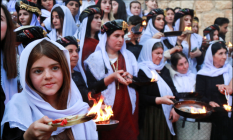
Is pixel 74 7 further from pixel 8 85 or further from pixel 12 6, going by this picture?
pixel 8 85

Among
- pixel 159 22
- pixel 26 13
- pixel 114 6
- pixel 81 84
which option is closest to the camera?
pixel 81 84

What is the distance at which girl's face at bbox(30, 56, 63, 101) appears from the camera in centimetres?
167

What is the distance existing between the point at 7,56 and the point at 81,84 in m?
1.09

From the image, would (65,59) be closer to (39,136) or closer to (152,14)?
(39,136)

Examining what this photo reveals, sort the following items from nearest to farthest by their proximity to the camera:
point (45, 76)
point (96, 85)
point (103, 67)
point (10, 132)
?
1. point (10, 132)
2. point (45, 76)
3. point (96, 85)
4. point (103, 67)

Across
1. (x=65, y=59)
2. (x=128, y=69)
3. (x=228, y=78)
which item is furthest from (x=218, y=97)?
A: (x=65, y=59)

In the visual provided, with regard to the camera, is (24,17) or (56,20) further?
(56,20)

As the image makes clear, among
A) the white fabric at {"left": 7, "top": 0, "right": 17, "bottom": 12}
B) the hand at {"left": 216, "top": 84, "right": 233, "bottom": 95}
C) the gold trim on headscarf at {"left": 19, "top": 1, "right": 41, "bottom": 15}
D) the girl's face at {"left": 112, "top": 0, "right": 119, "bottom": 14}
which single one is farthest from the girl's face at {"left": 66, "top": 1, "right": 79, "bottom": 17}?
the hand at {"left": 216, "top": 84, "right": 233, "bottom": 95}

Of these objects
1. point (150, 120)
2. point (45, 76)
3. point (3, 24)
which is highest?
point (3, 24)

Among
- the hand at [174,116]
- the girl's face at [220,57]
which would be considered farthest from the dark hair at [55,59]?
the girl's face at [220,57]

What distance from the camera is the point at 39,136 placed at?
4.65ft

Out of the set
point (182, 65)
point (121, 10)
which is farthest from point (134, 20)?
point (182, 65)

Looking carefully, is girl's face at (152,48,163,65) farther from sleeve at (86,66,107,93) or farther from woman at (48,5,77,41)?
woman at (48,5,77,41)

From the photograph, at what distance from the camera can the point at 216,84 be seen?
3828 mm
